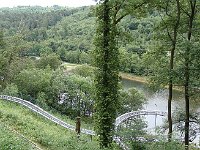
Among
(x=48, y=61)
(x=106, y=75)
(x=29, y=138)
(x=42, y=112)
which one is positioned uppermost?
(x=106, y=75)

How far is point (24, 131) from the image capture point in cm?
2294

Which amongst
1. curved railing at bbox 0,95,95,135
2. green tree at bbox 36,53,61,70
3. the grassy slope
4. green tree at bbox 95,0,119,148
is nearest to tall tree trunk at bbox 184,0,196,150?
green tree at bbox 95,0,119,148

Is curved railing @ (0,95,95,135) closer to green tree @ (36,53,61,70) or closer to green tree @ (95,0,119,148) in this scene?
green tree @ (95,0,119,148)

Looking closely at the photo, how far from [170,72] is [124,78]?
182 feet

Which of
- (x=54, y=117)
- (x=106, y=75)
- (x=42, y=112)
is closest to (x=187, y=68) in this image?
(x=106, y=75)

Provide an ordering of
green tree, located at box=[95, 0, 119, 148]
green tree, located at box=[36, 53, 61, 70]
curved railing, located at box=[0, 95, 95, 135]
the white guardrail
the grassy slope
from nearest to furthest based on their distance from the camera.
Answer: the grassy slope < green tree, located at box=[95, 0, 119, 148] < curved railing, located at box=[0, 95, 95, 135] < the white guardrail < green tree, located at box=[36, 53, 61, 70]

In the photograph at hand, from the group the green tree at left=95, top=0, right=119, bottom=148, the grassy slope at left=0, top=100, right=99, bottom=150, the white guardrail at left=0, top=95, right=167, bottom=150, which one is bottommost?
the white guardrail at left=0, top=95, right=167, bottom=150

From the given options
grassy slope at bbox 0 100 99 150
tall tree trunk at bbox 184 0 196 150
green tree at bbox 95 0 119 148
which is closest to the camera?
grassy slope at bbox 0 100 99 150

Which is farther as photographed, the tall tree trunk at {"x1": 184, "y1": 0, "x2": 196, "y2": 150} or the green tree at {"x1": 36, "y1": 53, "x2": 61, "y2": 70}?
the green tree at {"x1": 36, "y1": 53, "x2": 61, "y2": 70}

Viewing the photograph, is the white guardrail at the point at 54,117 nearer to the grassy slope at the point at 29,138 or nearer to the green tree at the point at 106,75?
the grassy slope at the point at 29,138

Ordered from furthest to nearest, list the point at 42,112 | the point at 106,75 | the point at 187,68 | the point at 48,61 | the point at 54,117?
the point at 48,61
the point at 42,112
the point at 54,117
the point at 106,75
the point at 187,68

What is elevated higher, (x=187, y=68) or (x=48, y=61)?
(x=187, y=68)

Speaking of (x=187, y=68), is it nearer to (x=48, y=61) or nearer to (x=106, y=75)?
(x=106, y=75)

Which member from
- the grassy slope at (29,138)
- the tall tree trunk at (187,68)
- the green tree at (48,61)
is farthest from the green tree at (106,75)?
the green tree at (48,61)
